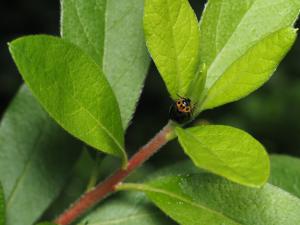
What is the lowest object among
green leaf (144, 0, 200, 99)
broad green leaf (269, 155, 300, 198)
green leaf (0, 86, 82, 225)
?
broad green leaf (269, 155, 300, 198)

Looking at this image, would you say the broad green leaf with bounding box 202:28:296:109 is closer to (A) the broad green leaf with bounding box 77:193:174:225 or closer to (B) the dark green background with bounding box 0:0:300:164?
(A) the broad green leaf with bounding box 77:193:174:225

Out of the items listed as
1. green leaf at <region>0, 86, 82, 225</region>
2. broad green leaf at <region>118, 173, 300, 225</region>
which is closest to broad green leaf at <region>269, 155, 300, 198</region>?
broad green leaf at <region>118, 173, 300, 225</region>

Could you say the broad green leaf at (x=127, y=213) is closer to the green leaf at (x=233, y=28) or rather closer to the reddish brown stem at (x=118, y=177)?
the reddish brown stem at (x=118, y=177)

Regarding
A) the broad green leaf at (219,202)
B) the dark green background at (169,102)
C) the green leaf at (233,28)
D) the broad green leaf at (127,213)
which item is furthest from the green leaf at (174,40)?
the dark green background at (169,102)

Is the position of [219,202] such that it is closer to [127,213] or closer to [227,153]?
[227,153]

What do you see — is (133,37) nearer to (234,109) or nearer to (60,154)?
(60,154)

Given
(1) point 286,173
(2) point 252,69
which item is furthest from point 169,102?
(2) point 252,69
